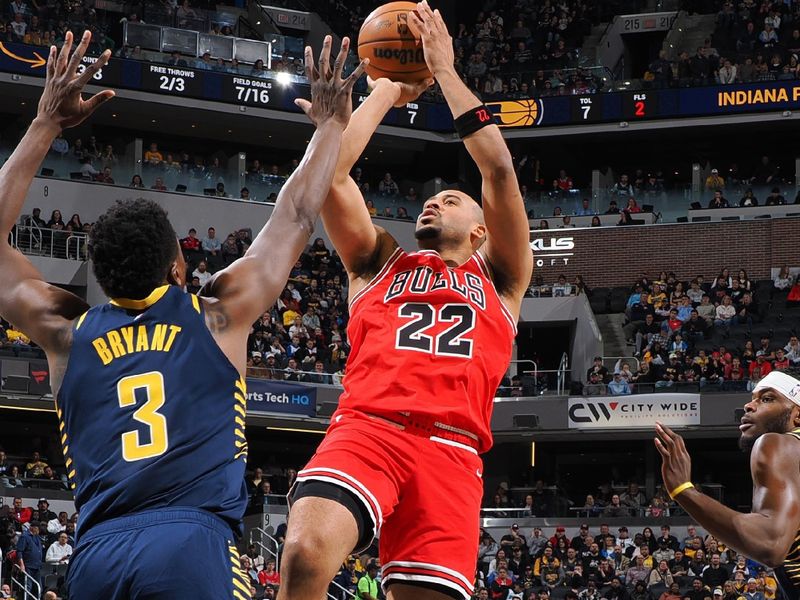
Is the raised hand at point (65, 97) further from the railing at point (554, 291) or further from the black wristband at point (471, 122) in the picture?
the railing at point (554, 291)

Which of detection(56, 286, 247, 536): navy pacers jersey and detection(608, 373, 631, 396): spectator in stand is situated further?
detection(608, 373, 631, 396): spectator in stand

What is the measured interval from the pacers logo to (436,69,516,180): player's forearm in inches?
1193

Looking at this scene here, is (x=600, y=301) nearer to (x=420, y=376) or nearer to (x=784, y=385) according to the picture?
(x=784, y=385)

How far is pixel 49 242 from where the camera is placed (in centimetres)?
2911

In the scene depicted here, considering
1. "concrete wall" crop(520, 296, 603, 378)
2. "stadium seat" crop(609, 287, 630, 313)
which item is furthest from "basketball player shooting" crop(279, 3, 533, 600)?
"stadium seat" crop(609, 287, 630, 313)

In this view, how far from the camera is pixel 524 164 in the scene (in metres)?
38.3

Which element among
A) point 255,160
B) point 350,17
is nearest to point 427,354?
point 255,160

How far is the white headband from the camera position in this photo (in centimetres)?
625

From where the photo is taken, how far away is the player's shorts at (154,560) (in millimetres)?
3479

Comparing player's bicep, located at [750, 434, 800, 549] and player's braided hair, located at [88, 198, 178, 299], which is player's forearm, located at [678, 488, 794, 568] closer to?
player's bicep, located at [750, 434, 800, 549]

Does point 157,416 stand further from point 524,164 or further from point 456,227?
point 524,164

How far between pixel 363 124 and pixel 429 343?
1164mm

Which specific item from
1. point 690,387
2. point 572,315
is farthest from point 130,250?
point 572,315

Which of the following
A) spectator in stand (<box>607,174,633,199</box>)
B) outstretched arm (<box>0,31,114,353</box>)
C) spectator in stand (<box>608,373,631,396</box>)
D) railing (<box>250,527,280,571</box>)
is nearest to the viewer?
outstretched arm (<box>0,31,114,353</box>)
